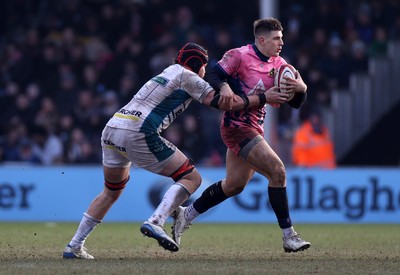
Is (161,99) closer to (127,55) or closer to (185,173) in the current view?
(185,173)

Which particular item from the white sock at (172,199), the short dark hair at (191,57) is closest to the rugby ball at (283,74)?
the short dark hair at (191,57)

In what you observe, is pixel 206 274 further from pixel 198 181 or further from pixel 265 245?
pixel 265 245

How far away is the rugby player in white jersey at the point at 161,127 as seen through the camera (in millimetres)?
9547

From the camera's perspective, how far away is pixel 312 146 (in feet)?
61.0

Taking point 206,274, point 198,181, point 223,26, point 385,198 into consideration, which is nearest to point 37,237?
point 198,181

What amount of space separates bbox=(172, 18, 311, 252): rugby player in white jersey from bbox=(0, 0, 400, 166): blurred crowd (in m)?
8.58

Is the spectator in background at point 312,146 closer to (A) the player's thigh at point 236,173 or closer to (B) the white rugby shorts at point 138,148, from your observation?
(A) the player's thigh at point 236,173

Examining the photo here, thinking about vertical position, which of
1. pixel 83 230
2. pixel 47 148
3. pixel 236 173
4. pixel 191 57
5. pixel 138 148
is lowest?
pixel 47 148

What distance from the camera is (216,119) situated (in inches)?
778

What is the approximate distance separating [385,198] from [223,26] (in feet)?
21.2

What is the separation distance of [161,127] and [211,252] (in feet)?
5.48

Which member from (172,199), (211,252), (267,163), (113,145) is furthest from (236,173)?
(113,145)

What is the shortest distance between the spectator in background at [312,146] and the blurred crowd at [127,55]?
1.42 meters

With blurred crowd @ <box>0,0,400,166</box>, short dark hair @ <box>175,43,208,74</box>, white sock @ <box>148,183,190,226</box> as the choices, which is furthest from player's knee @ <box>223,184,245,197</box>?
blurred crowd @ <box>0,0,400,166</box>
